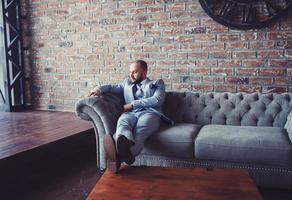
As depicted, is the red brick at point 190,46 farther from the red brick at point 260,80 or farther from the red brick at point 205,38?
the red brick at point 260,80

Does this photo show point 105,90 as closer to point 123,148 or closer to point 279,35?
point 123,148

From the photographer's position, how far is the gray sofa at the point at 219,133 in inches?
91.6

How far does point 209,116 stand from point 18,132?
207 centimetres

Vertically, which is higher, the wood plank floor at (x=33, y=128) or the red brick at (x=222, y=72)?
the red brick at (x=222, y=72)

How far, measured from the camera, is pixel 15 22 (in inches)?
182

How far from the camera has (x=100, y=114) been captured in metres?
2.73

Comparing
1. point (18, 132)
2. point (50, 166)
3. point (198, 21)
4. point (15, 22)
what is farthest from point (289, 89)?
point (15, 22)

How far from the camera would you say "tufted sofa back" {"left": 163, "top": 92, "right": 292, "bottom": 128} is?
9.48ft

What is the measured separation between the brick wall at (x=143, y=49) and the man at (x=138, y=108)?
817mm

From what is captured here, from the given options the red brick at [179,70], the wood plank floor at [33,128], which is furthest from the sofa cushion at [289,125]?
the wood plank floor at [33,128]

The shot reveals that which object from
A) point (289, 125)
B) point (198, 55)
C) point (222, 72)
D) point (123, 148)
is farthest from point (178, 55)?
point (123, 148)

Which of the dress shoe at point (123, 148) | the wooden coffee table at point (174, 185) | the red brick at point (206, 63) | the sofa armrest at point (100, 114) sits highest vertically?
the red brick at point (206, 63)

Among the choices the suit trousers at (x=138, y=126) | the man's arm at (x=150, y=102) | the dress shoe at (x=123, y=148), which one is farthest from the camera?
the man's arm at (x=150, y=102)

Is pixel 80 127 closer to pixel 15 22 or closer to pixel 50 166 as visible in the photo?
pixel 50 166
